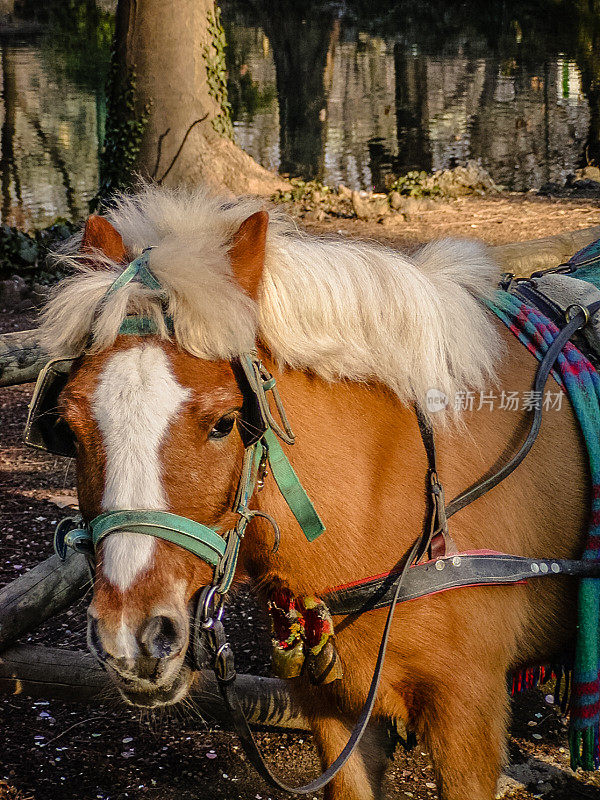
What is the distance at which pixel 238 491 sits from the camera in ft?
6.09

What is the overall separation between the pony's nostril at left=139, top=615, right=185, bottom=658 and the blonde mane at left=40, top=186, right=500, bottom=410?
0.56 meters

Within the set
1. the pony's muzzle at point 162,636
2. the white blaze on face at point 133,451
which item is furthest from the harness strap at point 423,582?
the white blaze on face at point 133,451

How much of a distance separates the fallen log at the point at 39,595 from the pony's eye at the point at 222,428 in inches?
55.2

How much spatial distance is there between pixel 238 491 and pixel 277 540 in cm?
20

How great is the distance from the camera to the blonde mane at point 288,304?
182cm

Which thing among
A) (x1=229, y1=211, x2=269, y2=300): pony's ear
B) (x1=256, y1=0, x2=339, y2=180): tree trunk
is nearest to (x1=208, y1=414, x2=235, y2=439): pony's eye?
(x1=229, y1=211, x2=269, y2=300): pony's ear

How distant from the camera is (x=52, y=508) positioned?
195 inches

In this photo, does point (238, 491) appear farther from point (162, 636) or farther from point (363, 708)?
point (363, 708)

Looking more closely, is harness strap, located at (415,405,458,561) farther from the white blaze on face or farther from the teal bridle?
the white blaze on face

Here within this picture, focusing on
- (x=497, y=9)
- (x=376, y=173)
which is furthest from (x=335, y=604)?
(x=497, y=9)

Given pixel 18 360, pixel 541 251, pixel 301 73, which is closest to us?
pixel 18 360

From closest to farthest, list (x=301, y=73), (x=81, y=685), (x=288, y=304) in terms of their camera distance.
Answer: (x=288, y=304)
(x=81, y=685)
(x=301, y=73)

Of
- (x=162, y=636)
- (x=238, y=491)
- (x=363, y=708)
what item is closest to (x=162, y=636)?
(x=162, y=636)

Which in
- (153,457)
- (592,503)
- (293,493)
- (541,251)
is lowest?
(592,503)
